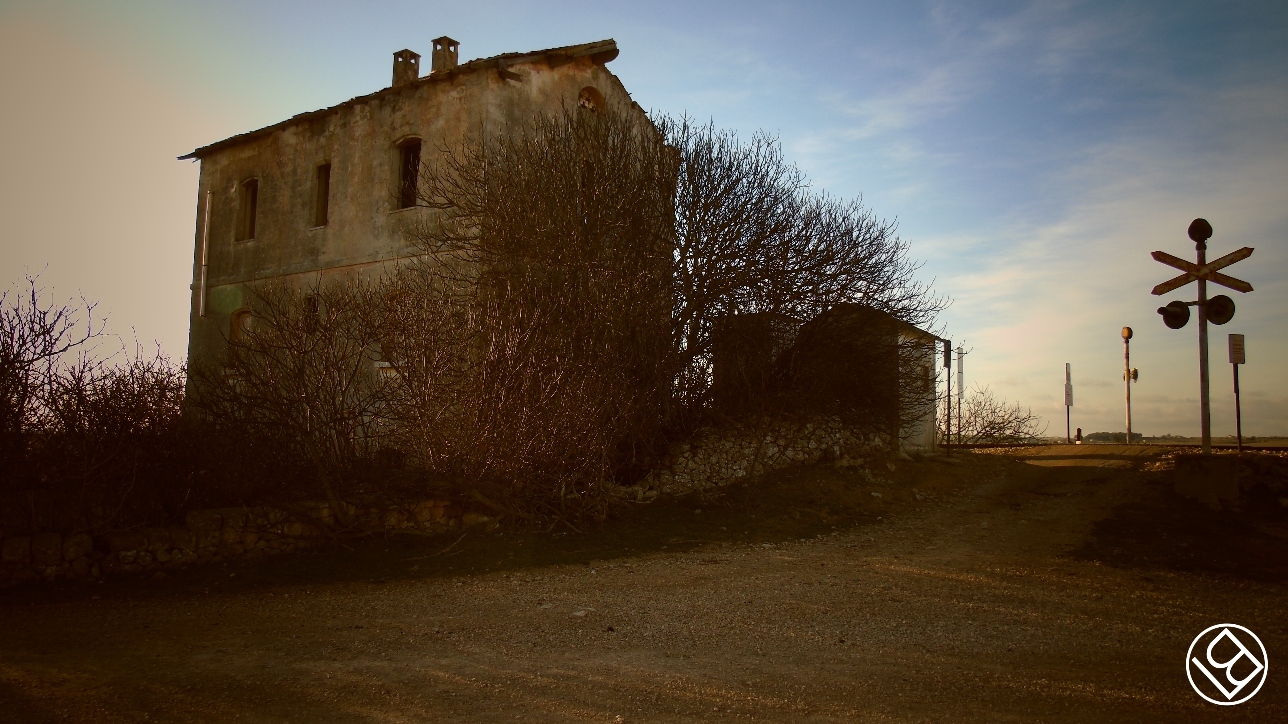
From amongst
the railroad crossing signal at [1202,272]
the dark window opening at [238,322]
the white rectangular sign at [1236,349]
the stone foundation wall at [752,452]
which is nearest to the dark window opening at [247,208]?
Result: the dark window opening at [238,322]

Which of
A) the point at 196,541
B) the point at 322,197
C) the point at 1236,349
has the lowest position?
the point at 196,541

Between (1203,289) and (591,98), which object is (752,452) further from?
(591,98)

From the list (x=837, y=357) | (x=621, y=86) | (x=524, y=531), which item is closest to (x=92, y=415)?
(x=524, y=531)

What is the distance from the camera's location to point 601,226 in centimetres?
1401

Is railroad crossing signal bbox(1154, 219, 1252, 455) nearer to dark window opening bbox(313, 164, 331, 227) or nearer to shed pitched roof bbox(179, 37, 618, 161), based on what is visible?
shed pitched roof bbox(179, 37, 618, 161)

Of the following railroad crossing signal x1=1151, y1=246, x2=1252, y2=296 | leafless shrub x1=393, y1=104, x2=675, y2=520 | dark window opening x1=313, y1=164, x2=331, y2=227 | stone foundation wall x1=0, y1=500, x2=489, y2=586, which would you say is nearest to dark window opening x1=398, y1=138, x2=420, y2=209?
leafless shrub x1=393, y1=104, x2=675, y2=520

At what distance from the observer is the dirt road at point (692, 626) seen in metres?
4.58

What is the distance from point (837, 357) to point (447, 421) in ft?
27.4

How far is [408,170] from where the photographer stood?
18469 mm

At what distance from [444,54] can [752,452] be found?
40.8 ft

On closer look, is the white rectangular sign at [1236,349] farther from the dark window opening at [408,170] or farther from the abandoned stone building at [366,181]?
the dark window opening at [408,170]

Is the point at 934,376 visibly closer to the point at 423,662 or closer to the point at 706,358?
the point at 706,358

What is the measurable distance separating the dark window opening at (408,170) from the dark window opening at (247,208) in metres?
5.07

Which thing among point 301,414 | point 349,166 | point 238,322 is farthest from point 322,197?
point 301,414
